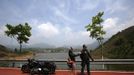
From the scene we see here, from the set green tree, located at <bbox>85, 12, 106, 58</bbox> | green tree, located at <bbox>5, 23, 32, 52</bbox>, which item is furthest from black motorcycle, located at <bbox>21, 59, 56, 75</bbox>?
green tree, located at <bbox>5, 23, 32, 52</bbox>

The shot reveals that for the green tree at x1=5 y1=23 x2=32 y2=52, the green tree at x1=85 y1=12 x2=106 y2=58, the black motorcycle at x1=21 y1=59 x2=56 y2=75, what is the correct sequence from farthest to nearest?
1. the green tree at x1=5 y1=23 x2=32 y2=52
2. the green tree at x1=85 y1=12 x2=106 y2=58
3. the black motorcycle at x1=21 y1=59 x2=56 y2=75

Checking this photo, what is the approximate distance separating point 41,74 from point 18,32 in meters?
55.8

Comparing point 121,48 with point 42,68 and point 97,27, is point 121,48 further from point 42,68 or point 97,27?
point 42,68

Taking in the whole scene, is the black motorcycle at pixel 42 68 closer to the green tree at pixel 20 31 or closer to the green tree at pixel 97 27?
the green tree at pixel 97 27

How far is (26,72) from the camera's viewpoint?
21.0 meters

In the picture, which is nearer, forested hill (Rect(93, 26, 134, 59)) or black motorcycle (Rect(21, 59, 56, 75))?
black motorcycle (Rect(21, 59, 56, 75))

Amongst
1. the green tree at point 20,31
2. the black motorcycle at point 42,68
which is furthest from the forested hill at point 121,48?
the black motorcycle at point 42,68

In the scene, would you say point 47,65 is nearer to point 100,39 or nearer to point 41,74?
point 41,74

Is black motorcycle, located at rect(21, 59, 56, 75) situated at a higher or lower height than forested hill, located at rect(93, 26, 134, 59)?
lower

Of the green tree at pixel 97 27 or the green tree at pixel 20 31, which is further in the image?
the green tree at pixel 20 31

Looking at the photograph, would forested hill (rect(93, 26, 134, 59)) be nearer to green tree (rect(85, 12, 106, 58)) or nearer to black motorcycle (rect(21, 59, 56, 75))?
green tree (rect(85, 12, 106, 58))

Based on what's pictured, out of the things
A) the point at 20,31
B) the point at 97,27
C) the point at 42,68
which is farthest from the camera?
the point at 20,31

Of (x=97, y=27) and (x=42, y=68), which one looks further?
(x=97, y=27)

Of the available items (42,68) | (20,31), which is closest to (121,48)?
(20,31)
